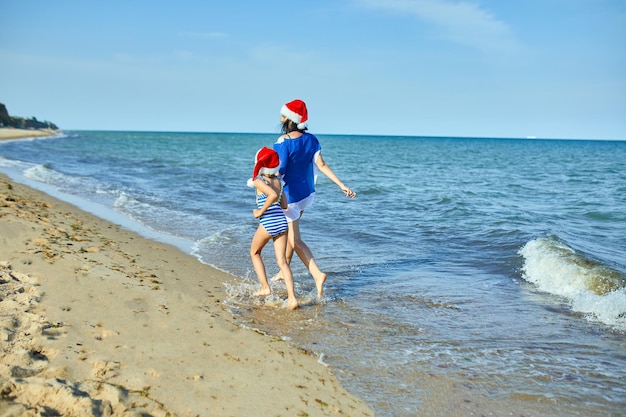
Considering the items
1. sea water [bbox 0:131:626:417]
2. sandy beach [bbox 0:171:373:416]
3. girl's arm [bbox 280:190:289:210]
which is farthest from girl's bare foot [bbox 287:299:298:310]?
girl's arm [bbox 280:190:289:210]

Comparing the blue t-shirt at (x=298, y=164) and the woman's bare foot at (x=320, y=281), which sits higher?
the blue t-shirt at (x=298, y=164)

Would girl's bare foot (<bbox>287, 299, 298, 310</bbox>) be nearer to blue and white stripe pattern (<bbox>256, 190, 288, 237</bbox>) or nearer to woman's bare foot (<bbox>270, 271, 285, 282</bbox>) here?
blue and white stripe pattern (<bbox>256, 190, 288, 237</bbox>)

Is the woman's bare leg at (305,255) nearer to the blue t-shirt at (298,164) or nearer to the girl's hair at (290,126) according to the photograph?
the blue t-shirt at (298,164)

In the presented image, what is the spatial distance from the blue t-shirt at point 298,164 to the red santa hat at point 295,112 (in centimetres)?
18

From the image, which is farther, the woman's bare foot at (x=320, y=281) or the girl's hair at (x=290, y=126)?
the woman's bare foot at (x=320, y=281)

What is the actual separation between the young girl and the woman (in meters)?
0.14

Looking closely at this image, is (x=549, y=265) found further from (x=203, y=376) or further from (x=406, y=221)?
(x=203, y=376)

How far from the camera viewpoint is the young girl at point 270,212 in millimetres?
5648

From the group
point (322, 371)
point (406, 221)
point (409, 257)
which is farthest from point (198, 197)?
point (322, 371)

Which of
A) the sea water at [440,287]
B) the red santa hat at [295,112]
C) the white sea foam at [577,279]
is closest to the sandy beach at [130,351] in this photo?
the sea water at [440,287]

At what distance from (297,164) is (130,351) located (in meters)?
2.79

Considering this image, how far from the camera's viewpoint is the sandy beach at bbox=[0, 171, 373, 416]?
3.21 metres

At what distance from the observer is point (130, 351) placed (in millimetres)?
3918

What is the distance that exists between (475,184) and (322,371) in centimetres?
1816
